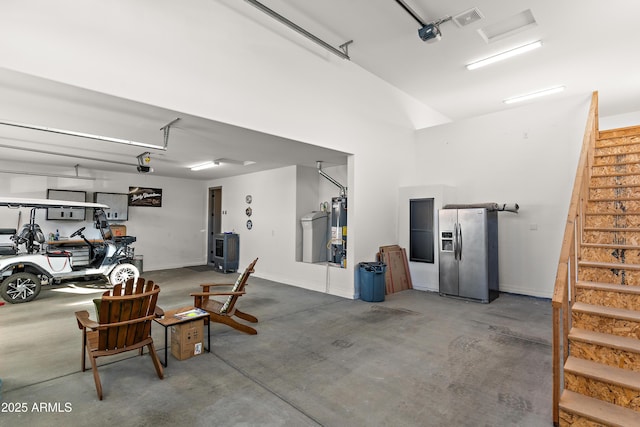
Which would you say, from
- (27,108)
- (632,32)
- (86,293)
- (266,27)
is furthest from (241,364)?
(632,32)

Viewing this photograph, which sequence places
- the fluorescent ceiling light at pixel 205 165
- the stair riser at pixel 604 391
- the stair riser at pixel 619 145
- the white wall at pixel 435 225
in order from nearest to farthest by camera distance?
the stair riser at pixel 604 391 < the stair riser at pixel 619 145 < the white wall at pixel 435 225 < the fluorescent ceiling light at pixel 205 165

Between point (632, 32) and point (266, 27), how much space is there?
580 cm

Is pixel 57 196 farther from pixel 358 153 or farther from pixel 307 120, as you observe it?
pixel 358 153

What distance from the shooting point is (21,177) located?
24.4ft

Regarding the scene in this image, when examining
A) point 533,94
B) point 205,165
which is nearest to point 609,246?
point 533,94

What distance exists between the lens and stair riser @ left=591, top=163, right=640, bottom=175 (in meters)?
4.40

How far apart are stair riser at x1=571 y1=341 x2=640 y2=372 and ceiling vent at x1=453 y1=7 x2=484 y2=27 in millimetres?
4407

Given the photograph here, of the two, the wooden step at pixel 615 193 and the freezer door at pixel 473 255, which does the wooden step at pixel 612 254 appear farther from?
the freezer door at pixel 473 255

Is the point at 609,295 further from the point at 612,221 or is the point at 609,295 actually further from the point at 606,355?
the point at 612,221

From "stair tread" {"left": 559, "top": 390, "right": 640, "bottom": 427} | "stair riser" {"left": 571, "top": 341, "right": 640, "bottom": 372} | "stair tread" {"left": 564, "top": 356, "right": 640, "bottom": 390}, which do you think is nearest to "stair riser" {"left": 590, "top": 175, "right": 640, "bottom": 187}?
"stair riser" {"left": 571, "top": 341, "right": 640, "bottom": 372}

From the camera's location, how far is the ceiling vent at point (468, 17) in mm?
4426

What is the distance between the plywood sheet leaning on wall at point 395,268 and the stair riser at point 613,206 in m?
3.42

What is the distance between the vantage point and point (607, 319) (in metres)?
2.61

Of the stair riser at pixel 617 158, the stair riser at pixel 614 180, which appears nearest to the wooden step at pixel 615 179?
the stair riser at pixel 614 180
